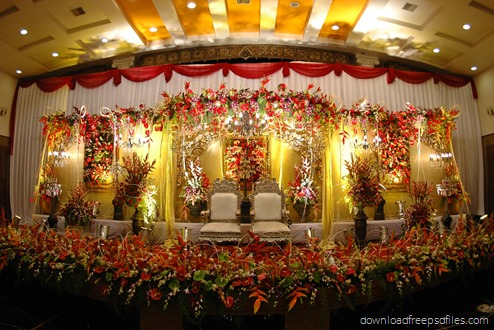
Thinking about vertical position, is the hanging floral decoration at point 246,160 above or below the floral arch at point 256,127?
below

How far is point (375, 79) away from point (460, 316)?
17.5ft

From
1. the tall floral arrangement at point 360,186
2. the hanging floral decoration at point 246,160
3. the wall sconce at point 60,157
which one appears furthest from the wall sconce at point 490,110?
the wall sconce at point 60,157

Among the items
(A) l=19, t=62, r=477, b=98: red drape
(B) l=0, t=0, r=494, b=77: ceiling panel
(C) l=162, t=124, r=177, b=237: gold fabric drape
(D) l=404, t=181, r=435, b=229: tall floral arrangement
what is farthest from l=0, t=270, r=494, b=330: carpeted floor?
(A) l=19, t=62, r=477, b=98: red drape

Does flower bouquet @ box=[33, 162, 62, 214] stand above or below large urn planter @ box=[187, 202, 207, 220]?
above

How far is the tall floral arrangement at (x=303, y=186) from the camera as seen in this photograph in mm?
5961

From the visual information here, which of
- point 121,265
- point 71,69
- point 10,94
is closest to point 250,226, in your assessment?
point 121,265

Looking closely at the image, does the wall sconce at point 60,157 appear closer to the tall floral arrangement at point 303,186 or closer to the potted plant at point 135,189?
the potted plant at point 135,189

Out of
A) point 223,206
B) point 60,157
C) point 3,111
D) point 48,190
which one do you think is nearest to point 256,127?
point 223,206

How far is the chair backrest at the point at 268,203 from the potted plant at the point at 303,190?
40cm

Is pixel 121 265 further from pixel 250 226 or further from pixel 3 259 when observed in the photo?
pixel 250 226

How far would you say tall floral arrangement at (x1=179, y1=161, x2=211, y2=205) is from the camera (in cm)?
601

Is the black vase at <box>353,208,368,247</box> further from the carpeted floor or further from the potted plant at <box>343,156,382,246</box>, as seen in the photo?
the carpeted floor

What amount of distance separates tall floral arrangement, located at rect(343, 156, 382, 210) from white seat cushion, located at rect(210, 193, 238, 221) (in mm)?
2092

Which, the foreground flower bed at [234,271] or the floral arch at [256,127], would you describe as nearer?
the foreground flower bed at [234,271]
